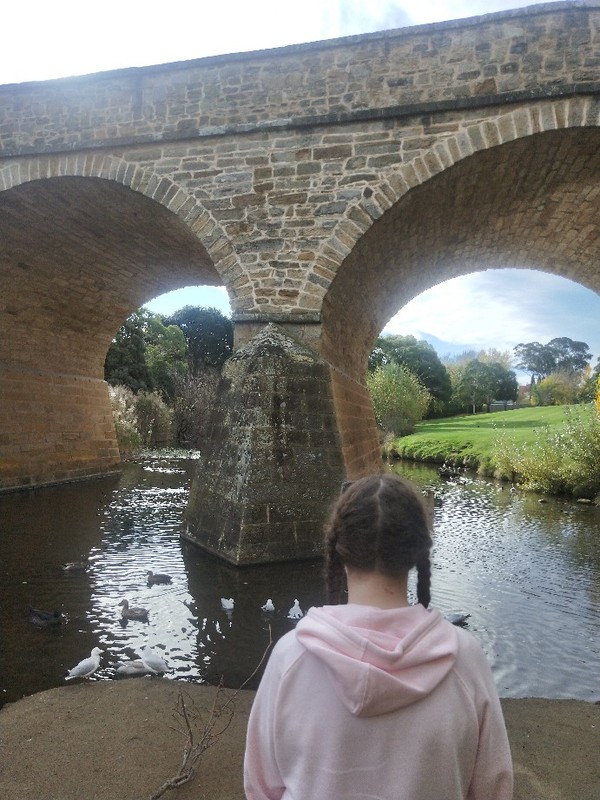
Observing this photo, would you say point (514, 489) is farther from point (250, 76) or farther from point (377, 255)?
point (250, 76)

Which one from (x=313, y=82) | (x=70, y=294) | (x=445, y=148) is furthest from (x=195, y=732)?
(x=70, y=294)

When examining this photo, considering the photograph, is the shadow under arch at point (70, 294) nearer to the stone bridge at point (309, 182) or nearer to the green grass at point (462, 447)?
the stone bridge at point (309, 182)

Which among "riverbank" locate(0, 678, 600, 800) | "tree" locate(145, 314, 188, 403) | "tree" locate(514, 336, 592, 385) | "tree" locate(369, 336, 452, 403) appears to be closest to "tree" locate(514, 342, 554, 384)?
"tree" locate(514, 336, 592, 385)

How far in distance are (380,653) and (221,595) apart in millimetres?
4431

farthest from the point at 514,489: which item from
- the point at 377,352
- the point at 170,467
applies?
the point at 377,352

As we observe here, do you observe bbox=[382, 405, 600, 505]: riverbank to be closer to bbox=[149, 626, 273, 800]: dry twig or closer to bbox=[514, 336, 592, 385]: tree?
bbox=[149, 626, 273, 800]: dry twig

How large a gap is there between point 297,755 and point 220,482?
552 centimetres

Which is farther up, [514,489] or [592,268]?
[592,268]

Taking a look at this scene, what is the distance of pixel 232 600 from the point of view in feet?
16.5

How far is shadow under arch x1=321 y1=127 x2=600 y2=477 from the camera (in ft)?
23.2

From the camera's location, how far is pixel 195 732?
2818 mm

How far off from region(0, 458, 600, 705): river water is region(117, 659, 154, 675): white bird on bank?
0.11 meters

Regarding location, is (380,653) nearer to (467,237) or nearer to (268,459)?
(268,459)

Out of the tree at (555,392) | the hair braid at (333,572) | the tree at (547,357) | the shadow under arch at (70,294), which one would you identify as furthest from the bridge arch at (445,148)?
the tree at (547,357)
